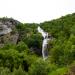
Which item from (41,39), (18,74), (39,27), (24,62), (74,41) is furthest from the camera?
(39,27)

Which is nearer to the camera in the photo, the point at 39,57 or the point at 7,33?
the point at 39,57

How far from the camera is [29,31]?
417 ft

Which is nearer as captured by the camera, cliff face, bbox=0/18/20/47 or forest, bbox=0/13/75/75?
forest, bbox=0/13/75/75

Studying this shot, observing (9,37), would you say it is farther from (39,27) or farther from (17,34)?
(39,27)

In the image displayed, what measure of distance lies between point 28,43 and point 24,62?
36086 millimetres

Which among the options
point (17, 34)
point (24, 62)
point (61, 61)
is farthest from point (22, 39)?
point (61, 61)

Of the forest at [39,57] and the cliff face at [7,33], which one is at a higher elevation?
the cliff face at [7,33]

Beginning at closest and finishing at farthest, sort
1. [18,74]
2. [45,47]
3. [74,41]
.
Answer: [18,74] → [74,41] → [45,47]

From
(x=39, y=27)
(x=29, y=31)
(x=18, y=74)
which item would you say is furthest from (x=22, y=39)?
(x=18, y=74)

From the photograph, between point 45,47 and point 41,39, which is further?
point 41,39

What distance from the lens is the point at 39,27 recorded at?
14650cm

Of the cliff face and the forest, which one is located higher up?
the cliff face

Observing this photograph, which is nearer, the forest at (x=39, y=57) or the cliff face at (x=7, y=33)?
the forest at (x=39, y=57)

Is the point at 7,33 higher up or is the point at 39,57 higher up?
the point at 7,33
